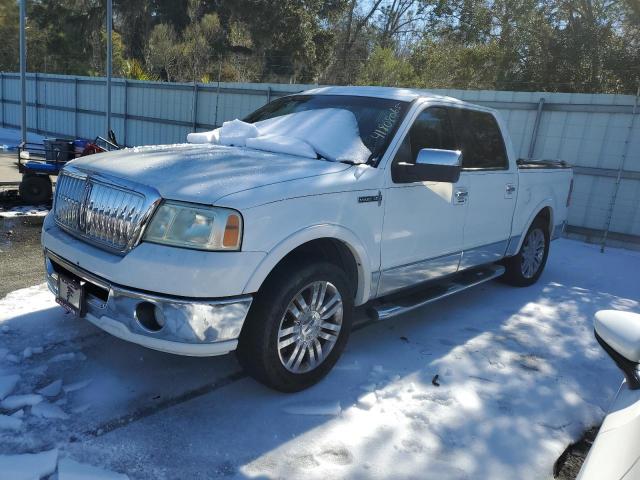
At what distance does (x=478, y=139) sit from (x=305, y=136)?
70.1 inches

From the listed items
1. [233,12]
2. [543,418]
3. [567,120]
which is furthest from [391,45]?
[543,418]

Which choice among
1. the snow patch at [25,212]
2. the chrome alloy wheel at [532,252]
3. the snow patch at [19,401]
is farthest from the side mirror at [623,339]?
the snow patch at [25,212]

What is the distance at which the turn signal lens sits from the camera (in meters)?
2.76

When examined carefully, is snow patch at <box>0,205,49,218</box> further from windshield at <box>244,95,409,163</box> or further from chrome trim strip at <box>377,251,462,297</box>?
chrome trim strip at <box>377,251,462,297</box>

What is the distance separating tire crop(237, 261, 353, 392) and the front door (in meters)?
0.51

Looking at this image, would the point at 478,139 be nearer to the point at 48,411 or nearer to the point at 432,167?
the point at 432,167

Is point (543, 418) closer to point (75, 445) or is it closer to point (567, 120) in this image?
point (75, 445)

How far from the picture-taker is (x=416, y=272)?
411 centimetres

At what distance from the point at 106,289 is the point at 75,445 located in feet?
2.58

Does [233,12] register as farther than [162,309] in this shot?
Yes

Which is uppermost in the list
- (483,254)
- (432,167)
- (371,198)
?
(432,167)

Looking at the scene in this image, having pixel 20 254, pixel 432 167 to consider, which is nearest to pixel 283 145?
pixel 432 167

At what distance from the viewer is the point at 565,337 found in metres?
4.73

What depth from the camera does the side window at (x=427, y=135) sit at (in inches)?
154
